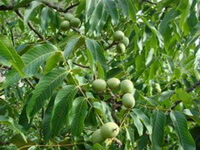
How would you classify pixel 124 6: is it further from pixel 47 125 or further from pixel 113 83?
pixel 47 125

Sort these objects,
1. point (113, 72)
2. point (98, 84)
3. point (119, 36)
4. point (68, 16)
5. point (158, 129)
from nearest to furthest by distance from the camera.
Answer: point (158, 129), point (98, 84), point (113, 72), point (119, 36), point (68, 16)

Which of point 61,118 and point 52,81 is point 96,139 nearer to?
point 61,118

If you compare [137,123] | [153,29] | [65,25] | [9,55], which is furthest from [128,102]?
[65,25]

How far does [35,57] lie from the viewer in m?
1.42

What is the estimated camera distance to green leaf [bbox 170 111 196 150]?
139 centimetres

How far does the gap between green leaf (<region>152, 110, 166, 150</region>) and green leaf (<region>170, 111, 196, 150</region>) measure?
0.16ft

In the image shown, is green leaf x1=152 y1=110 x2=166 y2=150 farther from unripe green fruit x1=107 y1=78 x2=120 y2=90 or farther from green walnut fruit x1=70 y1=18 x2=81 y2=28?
green walnut fruit x1=70 y1=18 x2=81 y2=28

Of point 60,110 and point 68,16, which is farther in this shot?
point 68,16

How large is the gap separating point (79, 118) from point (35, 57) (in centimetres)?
31

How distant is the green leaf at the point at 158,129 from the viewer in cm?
142

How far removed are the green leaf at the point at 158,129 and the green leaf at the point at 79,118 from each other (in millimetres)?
304

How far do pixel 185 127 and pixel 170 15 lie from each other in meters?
0.71

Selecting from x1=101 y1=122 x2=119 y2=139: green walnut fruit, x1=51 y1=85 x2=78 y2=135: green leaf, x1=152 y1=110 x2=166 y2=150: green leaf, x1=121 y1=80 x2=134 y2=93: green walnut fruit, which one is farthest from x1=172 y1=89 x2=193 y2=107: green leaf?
x1=51 y1=85 x2=78 y2=135: green leaf

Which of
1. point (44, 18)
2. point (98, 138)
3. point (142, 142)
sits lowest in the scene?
point (142, 142)
